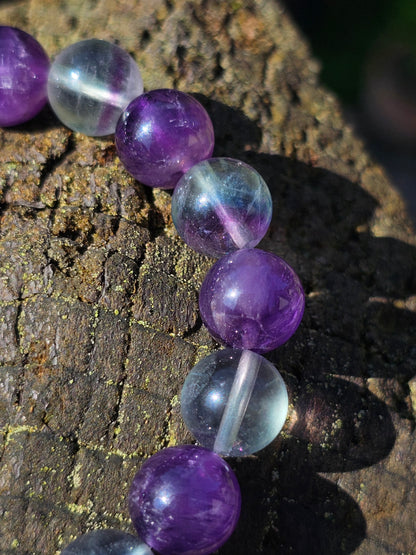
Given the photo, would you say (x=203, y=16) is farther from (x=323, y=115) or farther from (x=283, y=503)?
(x=283, y=503)

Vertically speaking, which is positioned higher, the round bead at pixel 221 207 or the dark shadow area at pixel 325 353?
the round bead at pixel 221 207

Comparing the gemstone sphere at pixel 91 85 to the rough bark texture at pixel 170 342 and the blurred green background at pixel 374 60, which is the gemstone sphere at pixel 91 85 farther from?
the blurred green background at pixel 374 60

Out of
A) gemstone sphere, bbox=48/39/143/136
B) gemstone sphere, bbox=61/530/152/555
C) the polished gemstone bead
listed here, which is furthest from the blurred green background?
gemstone sphere, bbox=61/530/152/555

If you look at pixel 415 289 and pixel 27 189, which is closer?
pixel 27 189

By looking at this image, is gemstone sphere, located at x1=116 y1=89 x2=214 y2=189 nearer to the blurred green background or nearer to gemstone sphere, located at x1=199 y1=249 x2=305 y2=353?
gemstone sphere, located at x1=199 y1=249 x2=305 y2=353

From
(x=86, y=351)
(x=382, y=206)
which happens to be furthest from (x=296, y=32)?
(x=86, y=351)

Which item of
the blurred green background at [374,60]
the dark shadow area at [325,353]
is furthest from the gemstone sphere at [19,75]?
the blurred green background at [374,60]

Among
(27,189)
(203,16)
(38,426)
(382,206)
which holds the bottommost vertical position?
(38,426)
